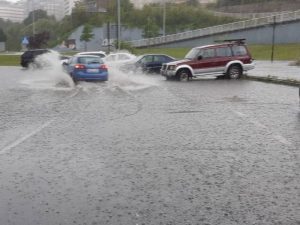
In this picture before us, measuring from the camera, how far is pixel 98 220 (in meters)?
4.86

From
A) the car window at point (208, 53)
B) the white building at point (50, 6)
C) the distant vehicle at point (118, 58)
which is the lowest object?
the distant vehicle at point (118, 58)

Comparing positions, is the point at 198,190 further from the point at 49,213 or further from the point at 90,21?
the point at 90,21

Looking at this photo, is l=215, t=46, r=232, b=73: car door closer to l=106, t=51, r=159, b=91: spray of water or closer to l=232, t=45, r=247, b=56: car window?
l=232, t=45, r=247, b=56: car window

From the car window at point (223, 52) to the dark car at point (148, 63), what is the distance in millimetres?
6622

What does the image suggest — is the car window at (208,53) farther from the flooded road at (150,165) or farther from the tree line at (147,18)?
the tree line at (147,18)

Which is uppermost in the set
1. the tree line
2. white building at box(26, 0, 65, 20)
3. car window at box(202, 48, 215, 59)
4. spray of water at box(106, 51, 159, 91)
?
white building at box(26, 0, 65, 20)

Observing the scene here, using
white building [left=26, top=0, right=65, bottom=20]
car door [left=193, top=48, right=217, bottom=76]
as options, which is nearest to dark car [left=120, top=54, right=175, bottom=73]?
car door [left=193, top=48, right=217, bottom=76]

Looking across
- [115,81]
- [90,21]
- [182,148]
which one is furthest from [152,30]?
[182,148]

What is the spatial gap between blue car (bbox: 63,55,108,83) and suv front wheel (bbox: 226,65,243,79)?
263 inches

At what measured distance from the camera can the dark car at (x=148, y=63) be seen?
105ft

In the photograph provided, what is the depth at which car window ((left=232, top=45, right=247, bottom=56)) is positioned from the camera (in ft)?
86.9

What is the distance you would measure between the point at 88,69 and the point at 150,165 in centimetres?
1721

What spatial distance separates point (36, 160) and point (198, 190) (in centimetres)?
273

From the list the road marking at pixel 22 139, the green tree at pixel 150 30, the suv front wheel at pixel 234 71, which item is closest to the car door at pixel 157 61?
the suv front wheel at pixel 234 71
